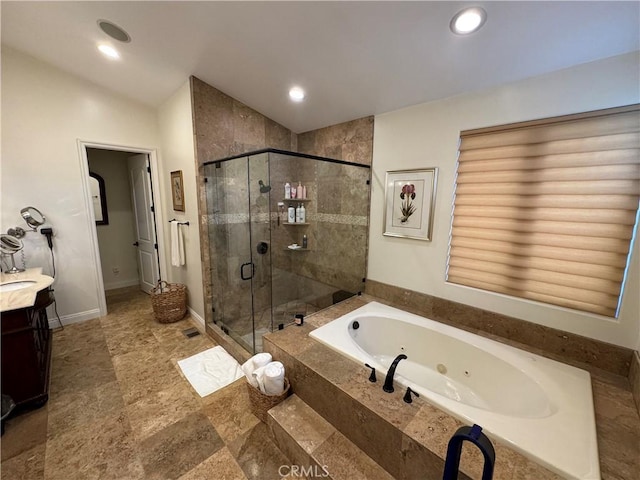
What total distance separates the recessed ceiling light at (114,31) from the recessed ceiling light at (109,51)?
22 centimetres

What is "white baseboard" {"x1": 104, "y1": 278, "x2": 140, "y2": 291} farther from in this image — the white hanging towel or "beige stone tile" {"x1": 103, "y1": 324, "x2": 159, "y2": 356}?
the white hanging towel

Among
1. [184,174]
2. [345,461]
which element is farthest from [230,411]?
[184,174]

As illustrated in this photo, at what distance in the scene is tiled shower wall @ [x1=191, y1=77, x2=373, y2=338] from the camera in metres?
2.62

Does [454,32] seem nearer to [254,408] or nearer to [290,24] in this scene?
[290,24]

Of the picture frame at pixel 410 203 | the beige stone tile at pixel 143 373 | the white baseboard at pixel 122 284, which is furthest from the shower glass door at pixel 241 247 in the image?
the white baseboard at pixel 122 284

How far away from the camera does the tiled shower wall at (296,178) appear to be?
2619mm

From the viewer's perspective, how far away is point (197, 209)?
2.71 m

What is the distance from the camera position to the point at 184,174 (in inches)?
112

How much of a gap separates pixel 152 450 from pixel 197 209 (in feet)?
6.66

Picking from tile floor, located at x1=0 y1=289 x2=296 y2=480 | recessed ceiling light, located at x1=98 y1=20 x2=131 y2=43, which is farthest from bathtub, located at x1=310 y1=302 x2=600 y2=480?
recessed ceiling light, located at x1=98 y1=20 x2=131 y2=43

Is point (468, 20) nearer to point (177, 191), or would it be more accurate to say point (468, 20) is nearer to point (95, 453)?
point (177, 191)

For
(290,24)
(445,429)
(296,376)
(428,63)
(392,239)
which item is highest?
(290,24)

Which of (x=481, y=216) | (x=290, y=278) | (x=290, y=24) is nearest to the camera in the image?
(x=290, y=24)

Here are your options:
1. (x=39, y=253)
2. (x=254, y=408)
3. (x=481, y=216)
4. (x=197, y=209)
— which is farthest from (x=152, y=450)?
(x=481, y=216)
